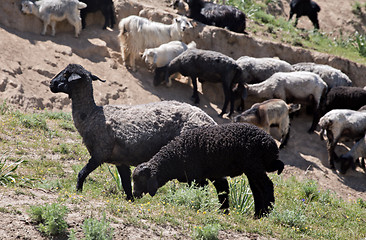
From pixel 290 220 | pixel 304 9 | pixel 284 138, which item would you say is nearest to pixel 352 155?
pixel 284 138

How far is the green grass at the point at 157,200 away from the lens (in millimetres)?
6660

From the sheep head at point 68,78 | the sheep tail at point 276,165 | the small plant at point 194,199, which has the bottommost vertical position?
the small plant at point 194,199

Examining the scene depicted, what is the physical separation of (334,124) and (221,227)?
8.74 m

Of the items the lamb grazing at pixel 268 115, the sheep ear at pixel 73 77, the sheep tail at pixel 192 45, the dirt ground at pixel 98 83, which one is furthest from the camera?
the sheep tail at pixel 192 45

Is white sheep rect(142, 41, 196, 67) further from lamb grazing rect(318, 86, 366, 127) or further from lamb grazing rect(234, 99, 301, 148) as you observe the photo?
lamb grazing rect(318, 86, 366, 127)

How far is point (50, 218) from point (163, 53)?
1046 centimetres

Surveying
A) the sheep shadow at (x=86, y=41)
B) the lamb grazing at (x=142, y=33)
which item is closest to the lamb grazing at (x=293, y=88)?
the lamb grazing at (x=142, y=33)

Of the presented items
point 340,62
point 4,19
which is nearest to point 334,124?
point 340,62

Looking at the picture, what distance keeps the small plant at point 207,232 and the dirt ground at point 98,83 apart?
23.7 feet

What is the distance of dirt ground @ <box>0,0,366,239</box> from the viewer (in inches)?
536

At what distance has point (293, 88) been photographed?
15602 millimetres

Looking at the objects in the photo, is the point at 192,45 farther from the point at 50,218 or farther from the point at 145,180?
the point at 50,218

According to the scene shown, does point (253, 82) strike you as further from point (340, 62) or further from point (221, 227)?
point (221, 227)

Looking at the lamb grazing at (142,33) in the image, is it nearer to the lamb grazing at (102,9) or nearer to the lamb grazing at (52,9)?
the lamb grazing at (102,9)
